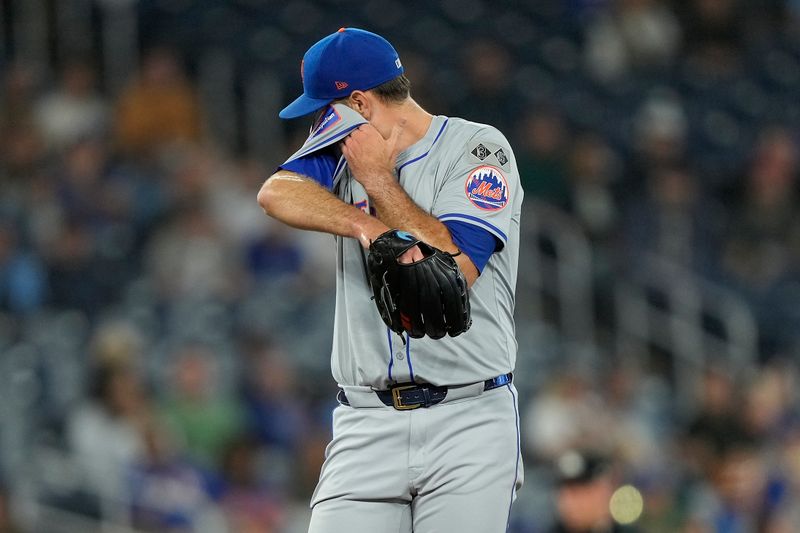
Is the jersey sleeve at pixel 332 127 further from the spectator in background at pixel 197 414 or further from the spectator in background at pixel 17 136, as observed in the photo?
the spectator in background at pixel 17 136

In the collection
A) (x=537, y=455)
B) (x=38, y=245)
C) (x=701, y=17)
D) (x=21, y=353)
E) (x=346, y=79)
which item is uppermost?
(x=701, y=17)

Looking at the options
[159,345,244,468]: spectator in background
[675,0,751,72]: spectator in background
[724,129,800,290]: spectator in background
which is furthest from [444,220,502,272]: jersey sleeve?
[675,0,751,72]: spectator in background

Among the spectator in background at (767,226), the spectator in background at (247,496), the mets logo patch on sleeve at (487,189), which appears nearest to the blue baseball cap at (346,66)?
the mets logo patch on sleeve at (487,189)

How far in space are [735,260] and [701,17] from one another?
2.74 meters

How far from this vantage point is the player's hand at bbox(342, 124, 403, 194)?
331 cm

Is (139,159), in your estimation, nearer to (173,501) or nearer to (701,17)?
(173,501)

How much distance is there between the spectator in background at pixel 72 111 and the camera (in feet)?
31.1

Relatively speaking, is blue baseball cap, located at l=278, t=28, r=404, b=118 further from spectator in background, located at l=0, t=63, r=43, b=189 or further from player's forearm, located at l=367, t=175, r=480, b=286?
spectator in background, located at l=0, t=63, r=43, b=189

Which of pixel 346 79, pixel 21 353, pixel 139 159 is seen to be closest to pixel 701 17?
pixel 139 159

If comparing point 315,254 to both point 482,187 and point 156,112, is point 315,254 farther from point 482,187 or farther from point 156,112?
point 482,187

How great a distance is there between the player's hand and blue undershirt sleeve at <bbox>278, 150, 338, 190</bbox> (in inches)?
4.4

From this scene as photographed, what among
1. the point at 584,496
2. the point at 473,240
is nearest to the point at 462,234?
the point at 473,240

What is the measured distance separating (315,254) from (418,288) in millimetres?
6015

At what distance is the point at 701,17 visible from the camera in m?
11.7
